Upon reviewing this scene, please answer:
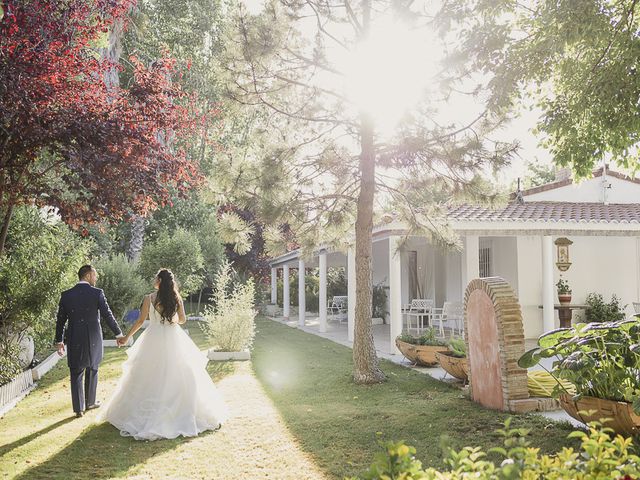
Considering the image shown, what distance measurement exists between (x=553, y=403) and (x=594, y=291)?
10442 mm

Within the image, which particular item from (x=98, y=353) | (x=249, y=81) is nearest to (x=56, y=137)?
(x=98, y=353)

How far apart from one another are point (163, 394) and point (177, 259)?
15886mm

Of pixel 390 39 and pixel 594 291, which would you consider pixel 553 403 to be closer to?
pixel 390 39

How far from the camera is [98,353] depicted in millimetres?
7352

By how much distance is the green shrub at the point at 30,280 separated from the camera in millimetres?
9344

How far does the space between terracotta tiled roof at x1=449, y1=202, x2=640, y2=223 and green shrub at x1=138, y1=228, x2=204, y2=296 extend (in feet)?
35.7

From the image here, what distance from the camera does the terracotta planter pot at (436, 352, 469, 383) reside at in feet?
28.3

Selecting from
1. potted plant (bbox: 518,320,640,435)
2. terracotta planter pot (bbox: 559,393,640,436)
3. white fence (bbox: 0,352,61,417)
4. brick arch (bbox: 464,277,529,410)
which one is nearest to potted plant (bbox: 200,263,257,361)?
white fence (bbox: 0,352,61,417)

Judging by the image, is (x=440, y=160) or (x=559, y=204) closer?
(x=440, y=160)

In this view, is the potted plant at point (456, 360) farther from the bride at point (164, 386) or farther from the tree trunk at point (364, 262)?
the bride at point (164, 386)

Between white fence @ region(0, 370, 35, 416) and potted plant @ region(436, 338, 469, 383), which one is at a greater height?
potted plant @ region(436, 338, 469, 383)

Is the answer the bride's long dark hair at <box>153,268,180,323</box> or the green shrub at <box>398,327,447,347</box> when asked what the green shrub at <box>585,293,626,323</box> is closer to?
the green shrub at <box>398,327,447,347</box>

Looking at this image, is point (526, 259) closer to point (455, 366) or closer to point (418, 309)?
point (418, 309)

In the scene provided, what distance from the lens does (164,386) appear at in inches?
259
